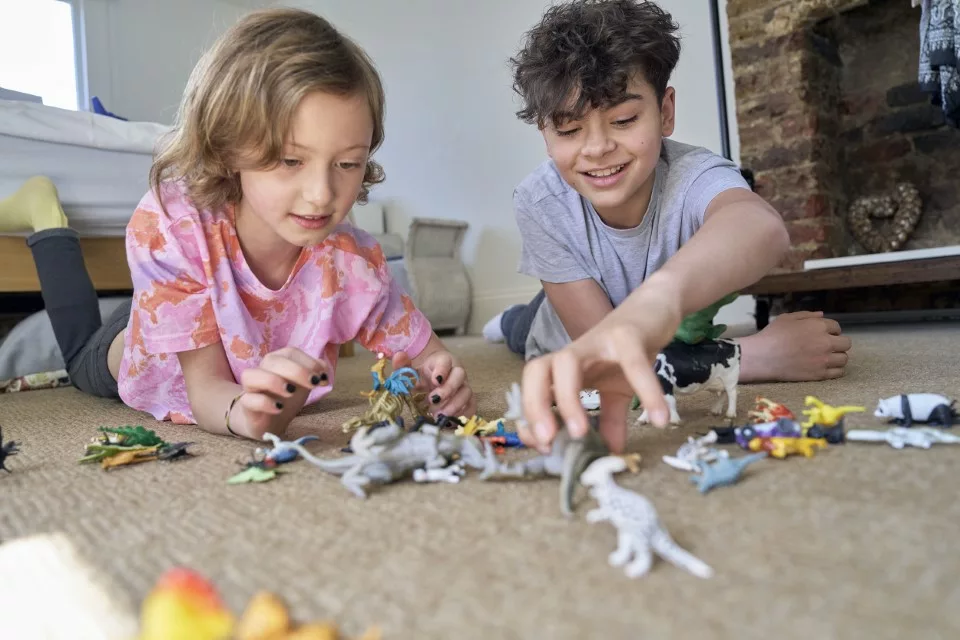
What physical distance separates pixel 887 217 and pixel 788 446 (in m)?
2.46

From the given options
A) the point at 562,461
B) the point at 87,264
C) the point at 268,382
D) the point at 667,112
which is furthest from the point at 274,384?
the point at 87,264

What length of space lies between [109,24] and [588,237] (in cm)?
376

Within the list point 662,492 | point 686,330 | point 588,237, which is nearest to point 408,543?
point 662,492

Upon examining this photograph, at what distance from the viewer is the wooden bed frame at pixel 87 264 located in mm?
1656

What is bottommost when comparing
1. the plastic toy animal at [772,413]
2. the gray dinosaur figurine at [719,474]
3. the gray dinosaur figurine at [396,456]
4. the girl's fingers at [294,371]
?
the plastic toy animal at [772,413]

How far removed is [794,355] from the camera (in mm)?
1080

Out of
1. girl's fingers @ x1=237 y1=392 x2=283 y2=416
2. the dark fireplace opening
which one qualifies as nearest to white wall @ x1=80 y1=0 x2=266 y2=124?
the dark fireplace opening

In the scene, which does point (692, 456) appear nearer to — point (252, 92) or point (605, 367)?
point (605, 367)

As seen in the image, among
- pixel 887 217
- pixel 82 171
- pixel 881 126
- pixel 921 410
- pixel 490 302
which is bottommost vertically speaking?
pixel 490 302

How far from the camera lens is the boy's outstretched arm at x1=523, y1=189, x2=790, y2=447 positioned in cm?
48

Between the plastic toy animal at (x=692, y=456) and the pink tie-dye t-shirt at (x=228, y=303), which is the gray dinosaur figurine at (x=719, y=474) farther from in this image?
the pink tie-dye t-shirt at (x=228, y=303)

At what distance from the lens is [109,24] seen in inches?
151

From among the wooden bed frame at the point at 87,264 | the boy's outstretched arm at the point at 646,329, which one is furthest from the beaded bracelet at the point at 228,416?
the wooden bed frame at the point at 87,264

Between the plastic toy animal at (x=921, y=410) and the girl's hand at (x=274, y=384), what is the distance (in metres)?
0.54
